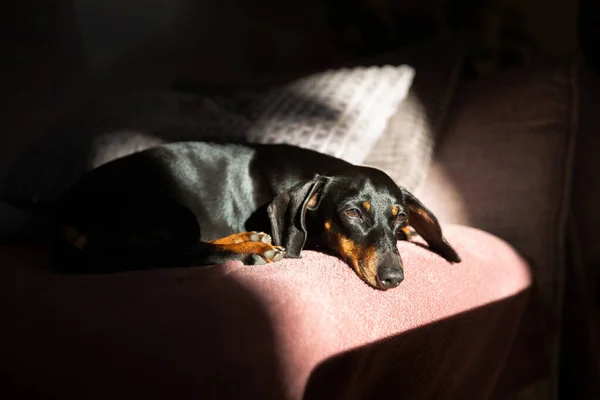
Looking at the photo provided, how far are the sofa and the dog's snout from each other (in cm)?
3

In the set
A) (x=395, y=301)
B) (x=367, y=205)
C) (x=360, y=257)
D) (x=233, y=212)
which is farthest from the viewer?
(x=233, y=212)

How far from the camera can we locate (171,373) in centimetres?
91

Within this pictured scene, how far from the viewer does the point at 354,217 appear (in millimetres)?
1493

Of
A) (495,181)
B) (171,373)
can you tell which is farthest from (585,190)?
(171,373)

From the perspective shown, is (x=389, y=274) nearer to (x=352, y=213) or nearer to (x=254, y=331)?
(x=352, y=213)

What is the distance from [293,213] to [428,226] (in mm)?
398

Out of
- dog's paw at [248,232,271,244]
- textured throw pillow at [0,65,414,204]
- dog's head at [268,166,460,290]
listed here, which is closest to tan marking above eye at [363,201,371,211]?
dog's head at [268,166,460,290]

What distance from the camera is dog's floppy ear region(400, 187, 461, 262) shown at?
1516 millimetres

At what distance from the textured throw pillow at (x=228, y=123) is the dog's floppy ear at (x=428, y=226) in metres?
0.49

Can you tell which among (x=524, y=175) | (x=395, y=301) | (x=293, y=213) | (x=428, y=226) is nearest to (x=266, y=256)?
(x=293, y=213)

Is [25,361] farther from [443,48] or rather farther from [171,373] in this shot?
[443,48]

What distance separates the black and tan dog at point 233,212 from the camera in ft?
4.83

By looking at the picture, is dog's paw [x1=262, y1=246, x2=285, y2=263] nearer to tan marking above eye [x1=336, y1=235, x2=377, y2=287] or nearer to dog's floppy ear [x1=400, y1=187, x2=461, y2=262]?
tan marking above eye [x1=336, y1=235, x2=377, y2=287]

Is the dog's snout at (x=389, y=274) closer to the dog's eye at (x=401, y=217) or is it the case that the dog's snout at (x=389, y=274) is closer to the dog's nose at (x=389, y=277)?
the dog's nose at (x=389, y=277)
